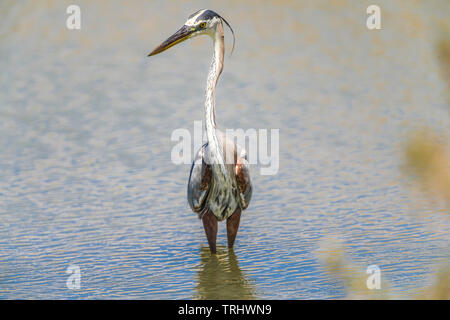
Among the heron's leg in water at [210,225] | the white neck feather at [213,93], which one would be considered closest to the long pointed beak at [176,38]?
the white neck feather at [213,93]

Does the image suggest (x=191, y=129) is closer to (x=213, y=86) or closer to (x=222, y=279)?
(x=213, y=86)

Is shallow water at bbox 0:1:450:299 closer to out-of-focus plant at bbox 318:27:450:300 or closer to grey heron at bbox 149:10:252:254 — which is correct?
out-of-focus plant at bbox 318:27:450:300

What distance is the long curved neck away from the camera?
7730 mm

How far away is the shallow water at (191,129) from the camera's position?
7695 mm

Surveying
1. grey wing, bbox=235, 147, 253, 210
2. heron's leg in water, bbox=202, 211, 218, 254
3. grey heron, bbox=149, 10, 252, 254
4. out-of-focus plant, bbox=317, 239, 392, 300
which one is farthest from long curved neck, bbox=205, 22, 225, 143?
out-of-focus plant, bbox=317, 239, 392, 300

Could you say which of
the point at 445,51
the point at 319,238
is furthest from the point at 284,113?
the point at 445,51

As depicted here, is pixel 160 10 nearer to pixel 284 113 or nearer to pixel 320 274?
pixel 284 113

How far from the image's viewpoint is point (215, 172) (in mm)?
7871

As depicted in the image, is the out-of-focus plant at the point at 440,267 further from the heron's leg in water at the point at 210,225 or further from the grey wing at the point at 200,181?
the grey wing at the point at 200,181

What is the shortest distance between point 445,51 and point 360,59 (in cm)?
1377

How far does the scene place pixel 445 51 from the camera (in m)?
3.16

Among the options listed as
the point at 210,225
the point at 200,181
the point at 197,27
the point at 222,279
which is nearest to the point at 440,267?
the point at 222,279

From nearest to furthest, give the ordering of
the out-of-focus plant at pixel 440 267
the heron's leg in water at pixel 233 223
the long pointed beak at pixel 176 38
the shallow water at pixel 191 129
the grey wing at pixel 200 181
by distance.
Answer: the out-of-focus plant at pixel 440 267, the shallow water at pixel 191 129, the long pointed beak at pixel 176 38, the grey wing at pixel 200 181, the heron's leg in water at pixel 233 223

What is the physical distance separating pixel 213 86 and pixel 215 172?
82cm
